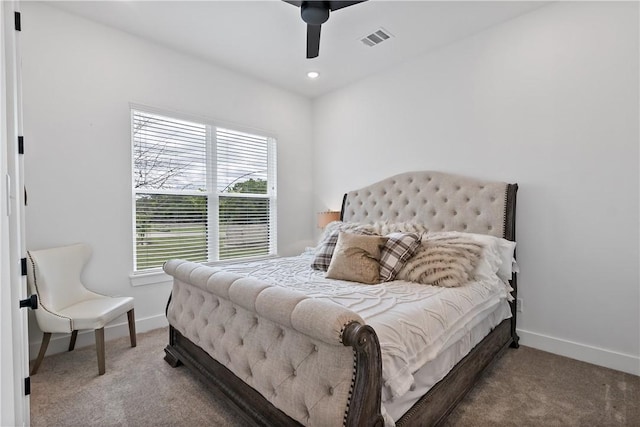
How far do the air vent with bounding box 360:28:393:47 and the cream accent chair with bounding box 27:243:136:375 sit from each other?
10.5 feet

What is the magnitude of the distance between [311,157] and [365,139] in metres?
1.00

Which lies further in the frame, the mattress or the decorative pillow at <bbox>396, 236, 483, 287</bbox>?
the decorative pillow at <bbox>396, 236, 483, 287</bbox>


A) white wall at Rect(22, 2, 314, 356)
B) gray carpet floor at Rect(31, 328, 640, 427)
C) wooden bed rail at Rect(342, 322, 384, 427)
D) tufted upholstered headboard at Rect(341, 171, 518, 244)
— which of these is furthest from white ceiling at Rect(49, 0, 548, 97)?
gray carpet floor at Rect(31, 328, 640, 427)

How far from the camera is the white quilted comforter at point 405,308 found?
132 centimetres

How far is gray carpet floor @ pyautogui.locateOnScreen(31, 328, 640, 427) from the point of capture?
174 cm

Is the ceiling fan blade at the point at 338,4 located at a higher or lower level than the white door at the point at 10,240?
higher

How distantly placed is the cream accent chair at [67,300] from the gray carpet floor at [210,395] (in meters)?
0.21

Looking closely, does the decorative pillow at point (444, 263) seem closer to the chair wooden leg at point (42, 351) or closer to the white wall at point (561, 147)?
the white wall at point (561, 147)

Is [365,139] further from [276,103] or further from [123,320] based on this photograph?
[123,320]

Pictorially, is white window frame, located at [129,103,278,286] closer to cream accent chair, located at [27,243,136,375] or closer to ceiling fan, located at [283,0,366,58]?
cream accent chair, located at [27,243,136,375]

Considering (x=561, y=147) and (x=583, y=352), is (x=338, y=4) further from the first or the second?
(x=583, y=352)

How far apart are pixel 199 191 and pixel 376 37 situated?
96.7 inches

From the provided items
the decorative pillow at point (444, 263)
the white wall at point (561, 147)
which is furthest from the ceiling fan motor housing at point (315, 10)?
the decorative pillow at point (444, 263)

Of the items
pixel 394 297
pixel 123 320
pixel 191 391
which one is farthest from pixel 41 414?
pixel 394 297
